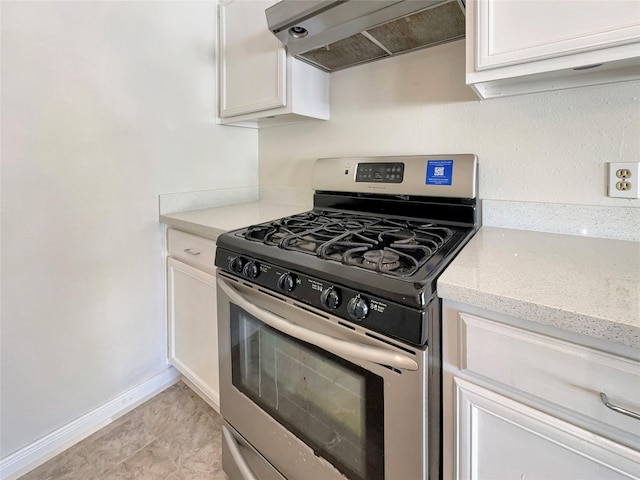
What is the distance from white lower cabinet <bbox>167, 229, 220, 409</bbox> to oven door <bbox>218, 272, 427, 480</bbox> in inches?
8.4

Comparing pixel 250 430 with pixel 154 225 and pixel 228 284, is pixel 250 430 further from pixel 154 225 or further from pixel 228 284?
pixel 154 225

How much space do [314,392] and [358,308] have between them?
35cm

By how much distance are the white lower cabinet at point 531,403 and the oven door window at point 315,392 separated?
0.18 metres

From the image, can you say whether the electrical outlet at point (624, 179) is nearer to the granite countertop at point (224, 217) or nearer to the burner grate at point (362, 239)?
the burner grate at point (362, 239)

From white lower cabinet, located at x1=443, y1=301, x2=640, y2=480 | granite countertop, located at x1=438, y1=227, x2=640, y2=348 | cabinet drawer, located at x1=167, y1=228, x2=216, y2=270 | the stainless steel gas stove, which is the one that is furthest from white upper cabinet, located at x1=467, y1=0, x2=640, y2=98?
cabinet drawer, located at x1=167, y1=228, x2=216, y2=270

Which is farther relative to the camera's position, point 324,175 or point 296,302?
point 324,175

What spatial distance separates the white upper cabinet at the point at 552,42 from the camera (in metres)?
0.77

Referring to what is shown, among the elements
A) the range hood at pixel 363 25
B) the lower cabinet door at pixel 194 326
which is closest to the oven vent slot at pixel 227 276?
A: the lower cabinet door at pixel 194 326

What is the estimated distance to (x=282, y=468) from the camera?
41.1 inches

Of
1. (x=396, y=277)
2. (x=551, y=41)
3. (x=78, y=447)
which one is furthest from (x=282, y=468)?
(x=551, y=41)

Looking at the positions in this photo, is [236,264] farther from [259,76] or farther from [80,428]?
[80,428]

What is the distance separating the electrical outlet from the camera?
973 mm

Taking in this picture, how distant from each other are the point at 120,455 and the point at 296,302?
1186mm

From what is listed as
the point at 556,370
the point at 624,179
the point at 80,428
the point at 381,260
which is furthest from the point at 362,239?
the point at 80,428
